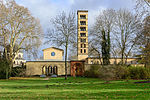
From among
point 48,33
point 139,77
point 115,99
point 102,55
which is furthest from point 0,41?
point 115,99

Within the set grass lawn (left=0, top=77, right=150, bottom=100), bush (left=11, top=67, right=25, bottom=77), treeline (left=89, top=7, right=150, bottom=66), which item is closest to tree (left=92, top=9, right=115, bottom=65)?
treeline (left=89, top=7, right=150, bottom=66)

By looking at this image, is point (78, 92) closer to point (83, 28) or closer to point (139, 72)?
point (139, 72)

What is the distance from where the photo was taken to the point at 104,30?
139ft

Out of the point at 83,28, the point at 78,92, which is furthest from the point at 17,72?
the point at 83,28

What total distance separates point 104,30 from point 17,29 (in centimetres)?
1651

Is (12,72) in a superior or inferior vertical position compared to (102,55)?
inferior

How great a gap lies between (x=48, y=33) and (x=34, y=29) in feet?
17.7

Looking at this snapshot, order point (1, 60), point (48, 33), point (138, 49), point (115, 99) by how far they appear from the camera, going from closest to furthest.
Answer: point (115, 99) → point (48, 33) → point (1, 60) → point (138, 49)

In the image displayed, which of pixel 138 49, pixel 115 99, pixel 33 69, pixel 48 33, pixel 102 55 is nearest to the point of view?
pixel 115 99

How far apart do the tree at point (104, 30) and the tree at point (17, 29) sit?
1103 cm

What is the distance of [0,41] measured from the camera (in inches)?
1458

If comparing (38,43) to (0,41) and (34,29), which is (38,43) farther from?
(0,41)

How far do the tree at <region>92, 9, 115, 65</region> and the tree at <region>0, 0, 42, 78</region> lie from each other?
1103 centimetres

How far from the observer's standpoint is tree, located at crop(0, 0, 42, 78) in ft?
117
